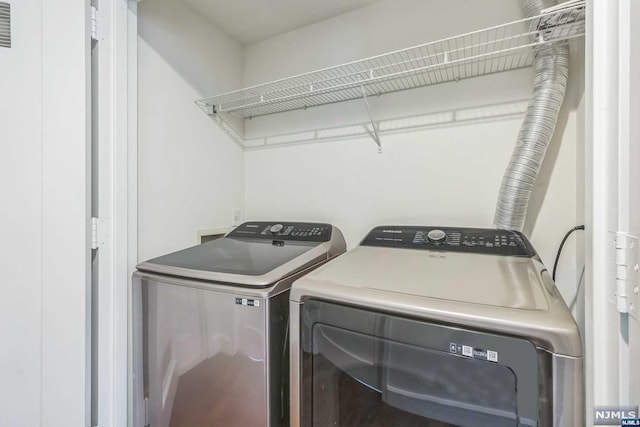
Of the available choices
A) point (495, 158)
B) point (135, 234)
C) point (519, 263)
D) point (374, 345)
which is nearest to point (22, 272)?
point (135, 234)

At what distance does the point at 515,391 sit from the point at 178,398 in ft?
3.64

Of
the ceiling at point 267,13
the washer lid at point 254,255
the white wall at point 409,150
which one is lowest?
the washer lid at point 254,255

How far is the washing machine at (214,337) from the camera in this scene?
0.94m

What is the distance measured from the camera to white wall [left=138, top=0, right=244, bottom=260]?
1.40 metres

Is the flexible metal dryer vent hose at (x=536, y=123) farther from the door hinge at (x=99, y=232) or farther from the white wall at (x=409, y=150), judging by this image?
the door hinge at (x=99, y=232)

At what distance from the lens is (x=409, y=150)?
154 centimetres

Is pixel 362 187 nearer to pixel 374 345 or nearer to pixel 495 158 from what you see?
pixel 495 158

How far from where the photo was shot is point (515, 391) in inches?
A: 24.0

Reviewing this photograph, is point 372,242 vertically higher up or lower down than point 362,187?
lower down

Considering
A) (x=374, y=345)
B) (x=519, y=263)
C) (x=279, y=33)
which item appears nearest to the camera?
(x=374, y=345)

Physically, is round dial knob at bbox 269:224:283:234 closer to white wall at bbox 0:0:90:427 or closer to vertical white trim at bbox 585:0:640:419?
white wall at bbox 0:0:90:427

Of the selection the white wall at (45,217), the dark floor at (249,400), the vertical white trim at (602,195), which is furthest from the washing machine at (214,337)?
the vertical white trim at (602,195)

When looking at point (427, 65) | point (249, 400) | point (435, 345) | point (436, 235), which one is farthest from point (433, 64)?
point (249, 400)

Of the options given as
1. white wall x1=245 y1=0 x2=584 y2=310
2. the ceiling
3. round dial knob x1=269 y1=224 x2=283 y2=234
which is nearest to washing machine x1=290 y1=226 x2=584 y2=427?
white wall x1=245 y1=0 x2=584 y2=310
